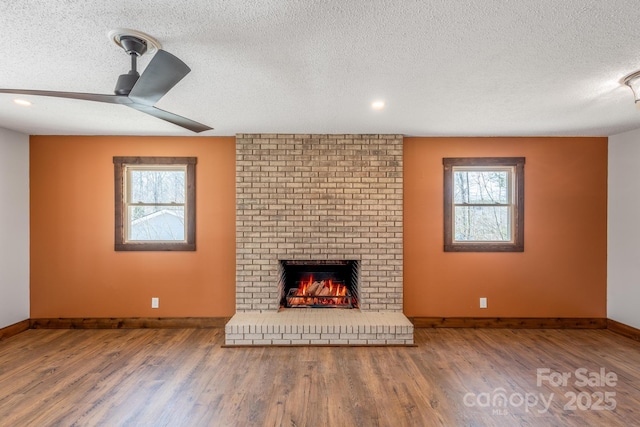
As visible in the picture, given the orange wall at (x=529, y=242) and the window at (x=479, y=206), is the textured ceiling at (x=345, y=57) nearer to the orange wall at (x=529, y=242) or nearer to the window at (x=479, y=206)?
the orange wall at (x=529, y=242)

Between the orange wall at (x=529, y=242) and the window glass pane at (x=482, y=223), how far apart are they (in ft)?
0.75

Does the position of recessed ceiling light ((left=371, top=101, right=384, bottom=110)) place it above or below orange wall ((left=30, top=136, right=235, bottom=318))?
above

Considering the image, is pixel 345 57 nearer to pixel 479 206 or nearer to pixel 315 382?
pixel 315 382

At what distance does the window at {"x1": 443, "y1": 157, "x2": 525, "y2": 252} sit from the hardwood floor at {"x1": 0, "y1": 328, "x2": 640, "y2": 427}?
1.17 m

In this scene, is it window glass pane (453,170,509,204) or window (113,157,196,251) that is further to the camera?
window glass pane (453,170,509,204)

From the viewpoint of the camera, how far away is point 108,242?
13.4 ft

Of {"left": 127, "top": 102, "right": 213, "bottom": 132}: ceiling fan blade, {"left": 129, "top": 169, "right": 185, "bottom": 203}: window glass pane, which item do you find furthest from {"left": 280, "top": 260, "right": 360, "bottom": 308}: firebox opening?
{"left": 127, "top": 102, "right": 213, "bottom": 132}: ceiling fan blade

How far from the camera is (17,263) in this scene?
3.90 m

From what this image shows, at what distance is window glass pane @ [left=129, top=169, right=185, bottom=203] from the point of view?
13.6 feet

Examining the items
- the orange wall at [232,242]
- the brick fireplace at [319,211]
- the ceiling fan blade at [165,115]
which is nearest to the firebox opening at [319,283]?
the brick fireplace at [319,211]

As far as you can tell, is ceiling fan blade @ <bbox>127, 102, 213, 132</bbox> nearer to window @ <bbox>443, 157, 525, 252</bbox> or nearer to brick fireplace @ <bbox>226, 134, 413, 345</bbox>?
brick fireplace @ <bbox>226, 134, 413, 345</bbox>

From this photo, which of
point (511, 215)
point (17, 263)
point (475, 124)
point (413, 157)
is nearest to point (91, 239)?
point (17, 263)

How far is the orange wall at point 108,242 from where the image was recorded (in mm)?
4043

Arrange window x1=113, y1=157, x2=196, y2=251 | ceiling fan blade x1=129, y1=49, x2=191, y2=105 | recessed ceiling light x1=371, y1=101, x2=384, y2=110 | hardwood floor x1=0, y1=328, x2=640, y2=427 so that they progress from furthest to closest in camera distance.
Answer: window x1=113, y1=157, x2=196, y2=251 → recessed ceiling light x1=371, y1=101, x2=384, y2=110 → hardwood floor x1=0, y1=328, x2=640, y2=427 → ceiling fan blade x1=129, y1=49, x2=191, y2=105
